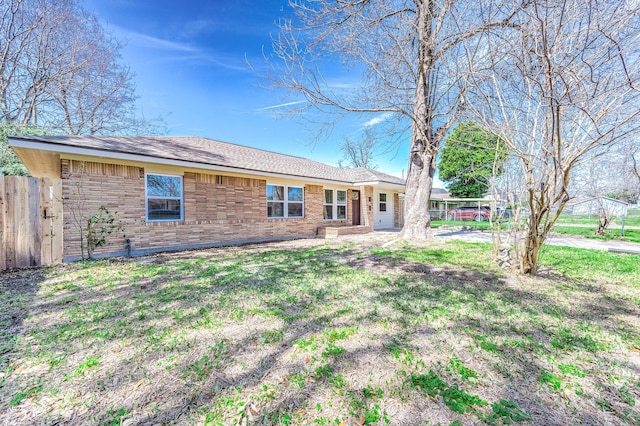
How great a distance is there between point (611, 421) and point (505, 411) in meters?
0.64

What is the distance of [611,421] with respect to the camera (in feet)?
5.57

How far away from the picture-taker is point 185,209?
8.34m

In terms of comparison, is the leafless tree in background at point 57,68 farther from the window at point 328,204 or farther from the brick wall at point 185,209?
the window at point 328,204

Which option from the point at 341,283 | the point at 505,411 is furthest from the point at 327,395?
the point at 341,283

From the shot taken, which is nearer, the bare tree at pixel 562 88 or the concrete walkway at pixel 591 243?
the bare tree at pixel 562 88

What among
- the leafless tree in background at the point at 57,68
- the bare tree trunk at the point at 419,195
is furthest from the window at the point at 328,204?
the leafless tree in background at the point at 57,68

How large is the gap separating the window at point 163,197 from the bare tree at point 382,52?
4488mm

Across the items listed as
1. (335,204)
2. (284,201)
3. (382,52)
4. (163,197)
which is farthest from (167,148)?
(335,204)

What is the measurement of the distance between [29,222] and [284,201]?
737cm

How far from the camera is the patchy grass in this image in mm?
1773

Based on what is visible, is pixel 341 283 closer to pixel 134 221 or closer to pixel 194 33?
pixel 134 221

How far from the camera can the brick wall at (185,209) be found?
6.54 metres

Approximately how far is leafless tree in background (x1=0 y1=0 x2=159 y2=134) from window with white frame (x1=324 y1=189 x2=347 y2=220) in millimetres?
12672

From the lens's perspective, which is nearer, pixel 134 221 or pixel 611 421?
pixel 611 421
